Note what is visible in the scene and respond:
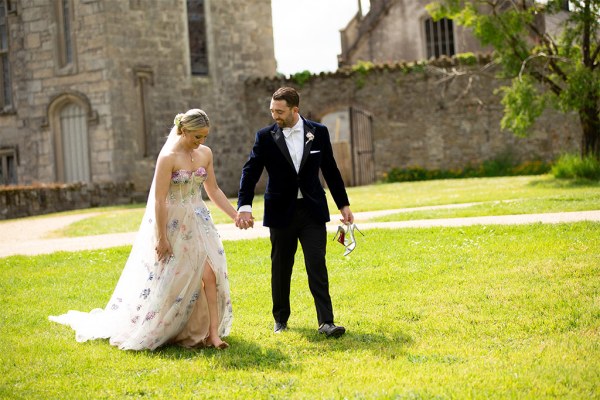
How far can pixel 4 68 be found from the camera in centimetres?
2769

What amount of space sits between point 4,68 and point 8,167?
9.93ft

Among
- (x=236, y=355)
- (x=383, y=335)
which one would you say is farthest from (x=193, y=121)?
(x=383, y=335)

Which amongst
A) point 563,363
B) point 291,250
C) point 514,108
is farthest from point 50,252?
point 514,108

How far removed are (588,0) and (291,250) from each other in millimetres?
15370

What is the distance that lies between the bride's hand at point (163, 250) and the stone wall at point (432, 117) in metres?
18.9

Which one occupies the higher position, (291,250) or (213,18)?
(213,18)

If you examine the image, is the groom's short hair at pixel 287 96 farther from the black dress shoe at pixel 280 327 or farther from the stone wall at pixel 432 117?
the stone wall at pixel 432 117

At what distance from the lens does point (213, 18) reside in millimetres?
27750

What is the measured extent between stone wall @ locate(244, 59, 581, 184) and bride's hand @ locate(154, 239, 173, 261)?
18915 mm

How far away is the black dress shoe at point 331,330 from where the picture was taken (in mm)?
6895

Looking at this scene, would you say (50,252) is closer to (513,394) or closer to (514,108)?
(513,394)

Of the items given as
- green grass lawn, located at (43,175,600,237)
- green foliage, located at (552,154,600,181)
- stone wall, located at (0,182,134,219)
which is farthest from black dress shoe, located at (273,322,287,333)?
stone wall, located at (0,182,134,219)

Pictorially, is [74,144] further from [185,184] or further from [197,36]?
[185,184]

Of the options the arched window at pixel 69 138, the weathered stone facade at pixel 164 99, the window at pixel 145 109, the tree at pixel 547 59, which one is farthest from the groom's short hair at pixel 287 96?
the arched window at pixel 69 138
